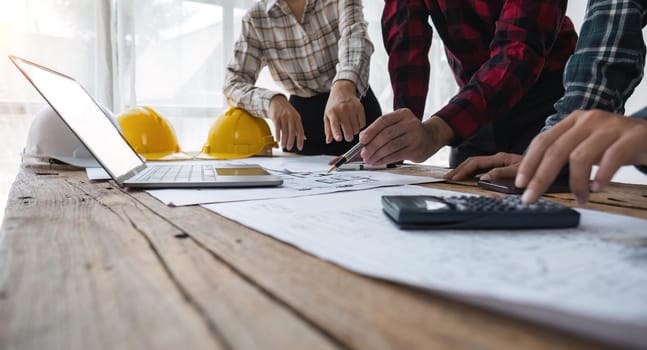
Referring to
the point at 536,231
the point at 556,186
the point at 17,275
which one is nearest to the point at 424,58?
the point at 556,186

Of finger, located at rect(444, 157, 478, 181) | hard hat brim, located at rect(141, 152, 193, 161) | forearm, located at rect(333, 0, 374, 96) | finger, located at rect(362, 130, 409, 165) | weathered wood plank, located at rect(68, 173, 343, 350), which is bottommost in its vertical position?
weathered wood plank, located at rect(68, 173, 343, 350)

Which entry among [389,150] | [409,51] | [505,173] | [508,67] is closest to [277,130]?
[409,51]

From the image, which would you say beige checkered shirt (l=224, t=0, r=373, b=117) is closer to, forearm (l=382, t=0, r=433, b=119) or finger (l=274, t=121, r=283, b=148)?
finger (l=274, t=121, r=283, b=148)

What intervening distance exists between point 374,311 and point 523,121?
1.09 meters

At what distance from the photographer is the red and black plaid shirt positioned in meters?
0.88

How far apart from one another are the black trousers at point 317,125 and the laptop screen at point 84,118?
0.77 meters

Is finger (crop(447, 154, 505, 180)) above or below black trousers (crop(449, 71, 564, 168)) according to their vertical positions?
below

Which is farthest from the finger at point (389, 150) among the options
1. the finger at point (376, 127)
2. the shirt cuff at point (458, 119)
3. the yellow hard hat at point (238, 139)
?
the yellow hard hat at point (238, 139)

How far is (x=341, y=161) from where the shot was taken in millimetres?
780

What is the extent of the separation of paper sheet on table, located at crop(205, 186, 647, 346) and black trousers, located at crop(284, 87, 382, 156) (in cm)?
105

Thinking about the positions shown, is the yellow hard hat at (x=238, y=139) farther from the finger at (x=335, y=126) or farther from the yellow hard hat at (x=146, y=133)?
the finger at (x=335, y=126)

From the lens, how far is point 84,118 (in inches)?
24.7

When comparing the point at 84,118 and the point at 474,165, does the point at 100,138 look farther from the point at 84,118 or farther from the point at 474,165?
the point at 474,165

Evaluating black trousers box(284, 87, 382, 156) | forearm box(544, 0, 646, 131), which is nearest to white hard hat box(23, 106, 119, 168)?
black trousers box(284, 87, 382, 156)
